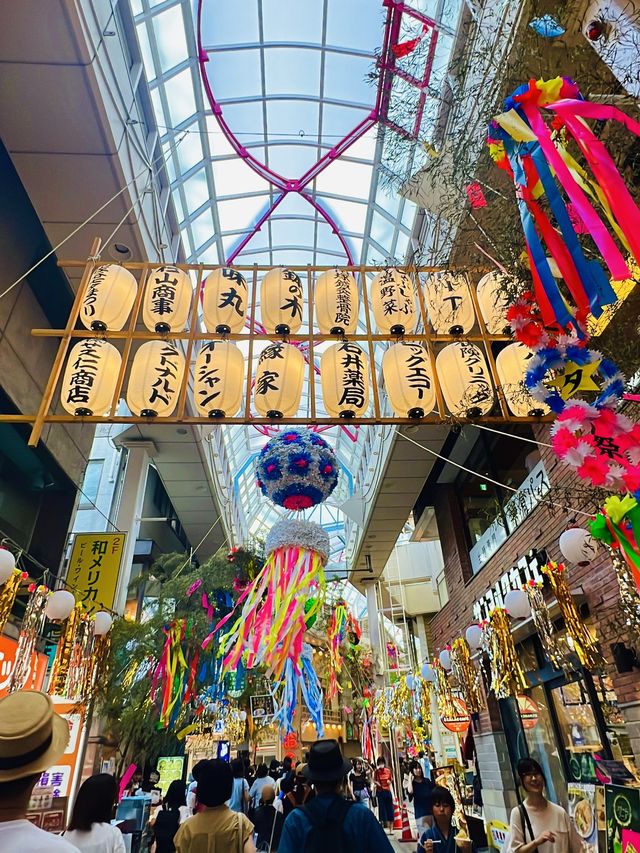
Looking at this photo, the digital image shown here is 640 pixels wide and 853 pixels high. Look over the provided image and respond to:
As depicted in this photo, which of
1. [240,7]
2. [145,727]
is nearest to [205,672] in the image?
[145,727]

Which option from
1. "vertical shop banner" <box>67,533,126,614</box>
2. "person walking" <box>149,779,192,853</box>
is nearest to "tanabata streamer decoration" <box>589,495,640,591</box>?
"person walking" <box>149,779,192,853</box>

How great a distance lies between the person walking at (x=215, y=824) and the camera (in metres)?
2.14

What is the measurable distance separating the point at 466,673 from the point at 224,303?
230 inches

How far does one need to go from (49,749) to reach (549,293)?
2.29 metres

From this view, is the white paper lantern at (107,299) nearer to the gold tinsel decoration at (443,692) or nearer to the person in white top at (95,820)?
the person in white top at (95,820)

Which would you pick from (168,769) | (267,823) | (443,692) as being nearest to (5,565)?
(267,823)

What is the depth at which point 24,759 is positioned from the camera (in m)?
1.16

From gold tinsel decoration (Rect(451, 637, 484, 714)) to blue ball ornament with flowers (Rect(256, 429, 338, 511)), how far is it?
11.3 feet

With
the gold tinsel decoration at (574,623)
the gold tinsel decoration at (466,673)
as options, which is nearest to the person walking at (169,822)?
the gold tinsel decoration at (574,623)

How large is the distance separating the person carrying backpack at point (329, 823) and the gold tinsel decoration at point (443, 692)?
22.5 ft

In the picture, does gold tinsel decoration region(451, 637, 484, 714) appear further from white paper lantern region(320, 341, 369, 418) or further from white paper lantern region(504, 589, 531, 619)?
white paper lantern region(320, 341, 369, 418)

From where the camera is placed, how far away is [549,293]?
83.6 inches

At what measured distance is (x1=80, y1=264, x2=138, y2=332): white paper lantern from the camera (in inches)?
171

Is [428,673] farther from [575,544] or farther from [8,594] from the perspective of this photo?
[8,594]
